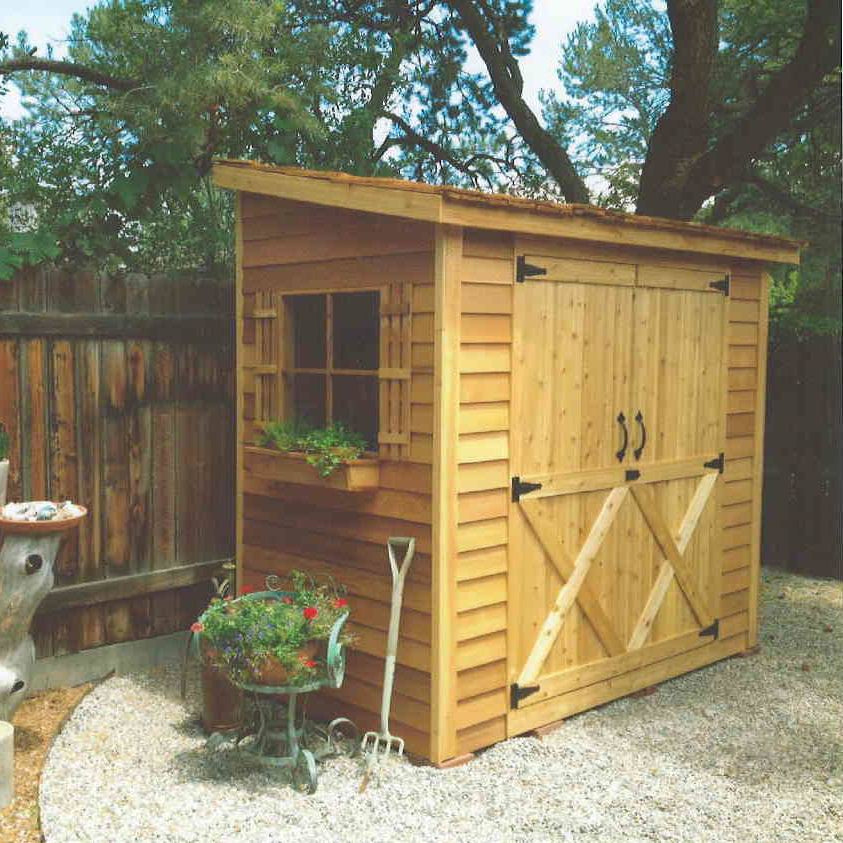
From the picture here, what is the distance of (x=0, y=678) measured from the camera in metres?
4.60

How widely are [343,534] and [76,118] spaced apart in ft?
15.9

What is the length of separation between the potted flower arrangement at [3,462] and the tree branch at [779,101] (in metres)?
5.90

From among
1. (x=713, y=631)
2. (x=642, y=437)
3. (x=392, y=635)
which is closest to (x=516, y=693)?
(x=392, y=635)

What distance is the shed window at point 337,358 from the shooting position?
5.33m

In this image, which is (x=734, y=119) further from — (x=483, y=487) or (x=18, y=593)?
(x=18, y=593)

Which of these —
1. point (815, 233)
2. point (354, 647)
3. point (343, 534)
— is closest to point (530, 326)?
point (343, 534)

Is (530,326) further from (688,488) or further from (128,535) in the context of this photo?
(128,535)

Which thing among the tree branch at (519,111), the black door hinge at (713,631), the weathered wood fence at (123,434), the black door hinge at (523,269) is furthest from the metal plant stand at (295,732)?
the tree branch at (519,111)

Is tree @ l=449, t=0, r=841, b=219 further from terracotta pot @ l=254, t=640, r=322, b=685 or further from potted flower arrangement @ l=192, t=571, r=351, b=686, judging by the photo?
terracotta pot @ l=254, t=640, r=322, b=685

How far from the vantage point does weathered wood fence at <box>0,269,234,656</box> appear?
5.39 meters

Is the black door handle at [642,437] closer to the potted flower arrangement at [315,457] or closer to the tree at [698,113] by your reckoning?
the potted flower arrangement at [315,457]

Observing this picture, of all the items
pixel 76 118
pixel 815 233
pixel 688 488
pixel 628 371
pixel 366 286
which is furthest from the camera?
pixel 815 233

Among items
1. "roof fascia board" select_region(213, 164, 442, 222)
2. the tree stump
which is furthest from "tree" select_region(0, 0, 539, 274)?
Result: the tree stump

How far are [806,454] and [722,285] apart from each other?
3268 millimetres
